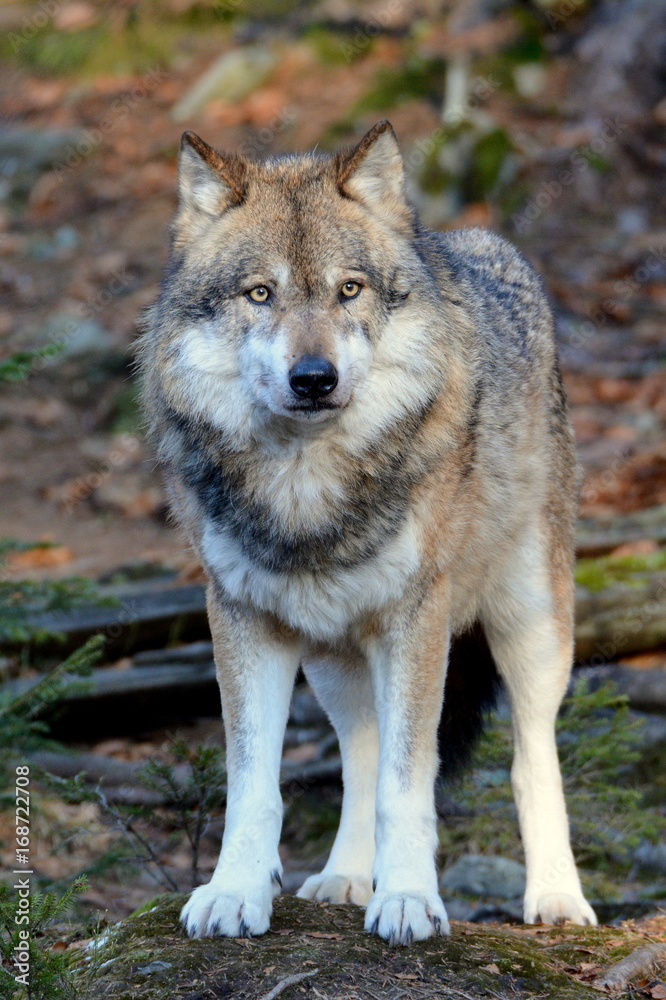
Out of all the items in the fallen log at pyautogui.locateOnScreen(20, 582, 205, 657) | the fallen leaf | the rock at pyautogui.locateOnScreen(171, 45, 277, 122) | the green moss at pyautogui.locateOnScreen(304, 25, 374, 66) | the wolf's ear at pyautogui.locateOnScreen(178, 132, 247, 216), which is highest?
the green moss at pyautogui.locateOnScreen(304, 25, 374, 66)

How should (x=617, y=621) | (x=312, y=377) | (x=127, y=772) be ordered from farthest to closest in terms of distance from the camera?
(x=617, y=621) → (x=127, y=772) → (x=312, y=377)

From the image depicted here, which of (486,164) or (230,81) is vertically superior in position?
(230,81)

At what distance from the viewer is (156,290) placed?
1098 centimetres

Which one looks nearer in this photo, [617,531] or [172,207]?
[617,531]

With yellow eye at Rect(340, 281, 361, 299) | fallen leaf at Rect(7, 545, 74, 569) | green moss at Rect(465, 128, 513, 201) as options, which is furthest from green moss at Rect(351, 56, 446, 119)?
yellow eye at Rect(340, 281, 361, 299)

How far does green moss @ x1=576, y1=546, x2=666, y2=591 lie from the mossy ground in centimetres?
307

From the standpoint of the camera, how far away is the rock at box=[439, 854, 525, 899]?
455 centimetres

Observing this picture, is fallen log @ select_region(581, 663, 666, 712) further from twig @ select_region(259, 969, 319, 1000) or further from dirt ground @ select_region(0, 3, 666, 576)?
twig @ select_region(259, 969, 319, 1000)

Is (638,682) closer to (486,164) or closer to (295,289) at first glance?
(295,289)

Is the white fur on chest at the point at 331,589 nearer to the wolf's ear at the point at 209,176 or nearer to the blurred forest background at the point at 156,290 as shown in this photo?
the blurred forest background at the point at 156,290

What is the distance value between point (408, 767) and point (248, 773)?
1.56 feet

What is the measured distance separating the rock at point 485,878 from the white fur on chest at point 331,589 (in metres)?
1.85

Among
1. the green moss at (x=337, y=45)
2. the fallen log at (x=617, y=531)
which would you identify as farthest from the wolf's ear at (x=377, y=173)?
the green moss at (x=337, y=45)

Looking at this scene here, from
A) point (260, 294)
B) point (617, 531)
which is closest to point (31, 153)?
point (617, 531)
